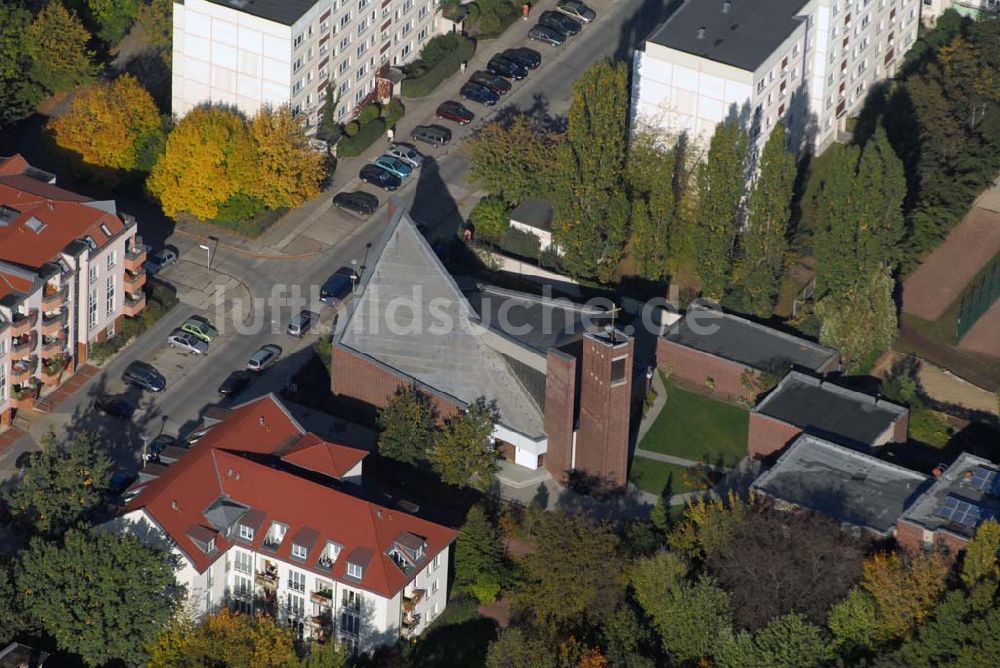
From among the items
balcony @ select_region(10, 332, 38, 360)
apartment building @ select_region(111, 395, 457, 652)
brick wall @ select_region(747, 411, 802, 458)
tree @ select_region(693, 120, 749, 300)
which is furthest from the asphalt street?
brick wall @ select_region(747, 411, 802, 458)

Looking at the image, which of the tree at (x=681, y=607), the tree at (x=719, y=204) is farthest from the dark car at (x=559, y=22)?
the tree at (x=681, y=607)

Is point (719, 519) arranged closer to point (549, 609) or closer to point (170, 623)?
point (549, 609)

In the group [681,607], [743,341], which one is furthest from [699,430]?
[681,607]

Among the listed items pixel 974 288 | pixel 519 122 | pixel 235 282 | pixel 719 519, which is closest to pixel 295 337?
pixel 235 282

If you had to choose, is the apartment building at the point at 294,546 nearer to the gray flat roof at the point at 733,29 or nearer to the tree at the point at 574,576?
the tree at the point at 574,576

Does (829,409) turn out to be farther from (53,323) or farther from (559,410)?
(53,323)
